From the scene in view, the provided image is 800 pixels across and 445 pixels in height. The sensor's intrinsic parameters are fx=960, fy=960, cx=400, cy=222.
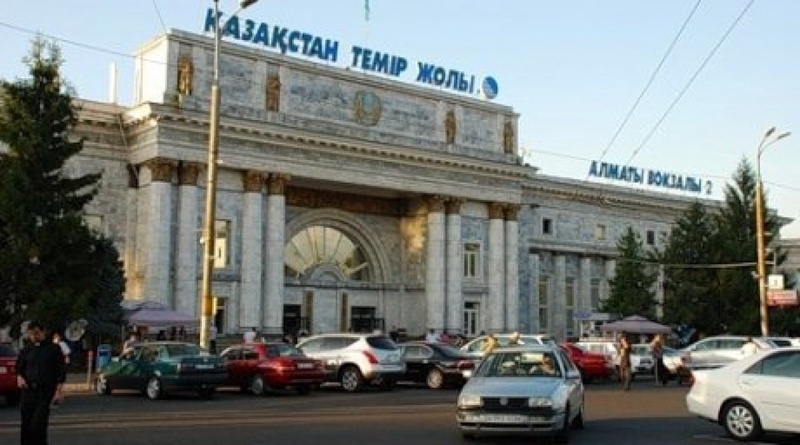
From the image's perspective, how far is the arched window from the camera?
150 feet

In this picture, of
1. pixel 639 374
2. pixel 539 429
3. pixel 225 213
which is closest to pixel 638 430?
pixel 539 429

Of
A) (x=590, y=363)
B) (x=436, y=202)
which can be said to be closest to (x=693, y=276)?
(x=436, y=202)

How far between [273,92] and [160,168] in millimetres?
6163

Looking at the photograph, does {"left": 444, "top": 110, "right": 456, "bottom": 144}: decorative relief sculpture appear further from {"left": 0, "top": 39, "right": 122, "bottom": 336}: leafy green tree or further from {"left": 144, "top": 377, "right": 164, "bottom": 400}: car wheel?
{"left": 144, "top": 377, "right": 164, "bottom": 400}: car wheel

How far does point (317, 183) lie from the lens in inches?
1747

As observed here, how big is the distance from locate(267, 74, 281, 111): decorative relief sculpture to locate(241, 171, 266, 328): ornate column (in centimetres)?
300

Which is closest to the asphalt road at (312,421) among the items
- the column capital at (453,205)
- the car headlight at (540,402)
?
the car headlight at (540,402)

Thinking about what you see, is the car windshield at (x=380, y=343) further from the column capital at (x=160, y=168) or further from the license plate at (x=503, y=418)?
the column capital at (x=160, y=168)

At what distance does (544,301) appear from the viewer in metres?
58.1

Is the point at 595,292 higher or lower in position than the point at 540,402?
higher

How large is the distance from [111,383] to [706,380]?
14800 mm

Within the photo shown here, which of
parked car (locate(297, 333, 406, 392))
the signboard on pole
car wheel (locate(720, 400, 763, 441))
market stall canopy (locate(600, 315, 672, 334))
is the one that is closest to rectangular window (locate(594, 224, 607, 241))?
market stall canopy (locate(600, 315, 672, 334))

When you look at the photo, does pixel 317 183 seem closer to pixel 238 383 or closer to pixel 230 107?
pixel 230 107

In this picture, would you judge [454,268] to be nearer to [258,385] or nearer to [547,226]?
[547,226]
